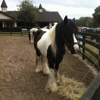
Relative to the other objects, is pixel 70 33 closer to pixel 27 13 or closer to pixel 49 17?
pixel 27 13

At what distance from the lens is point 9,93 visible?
12.7ft

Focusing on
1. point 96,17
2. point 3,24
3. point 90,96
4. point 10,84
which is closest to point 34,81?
point 10,84

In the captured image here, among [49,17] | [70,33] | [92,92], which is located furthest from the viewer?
[49,17]

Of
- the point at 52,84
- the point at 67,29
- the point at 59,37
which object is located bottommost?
the point at 52,84

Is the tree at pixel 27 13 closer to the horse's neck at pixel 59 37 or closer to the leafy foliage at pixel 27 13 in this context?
the leafy foliage at pixel 27 13

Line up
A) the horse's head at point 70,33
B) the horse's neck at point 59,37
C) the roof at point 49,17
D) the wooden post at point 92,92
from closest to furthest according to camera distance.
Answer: the wooden post at point 92,92, the horse's head at point 70,33, the horse's neck at point 59,37, the roof at point 49,17

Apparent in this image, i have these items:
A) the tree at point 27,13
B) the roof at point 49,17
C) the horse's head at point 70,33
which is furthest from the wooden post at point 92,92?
the roof at point 49,17

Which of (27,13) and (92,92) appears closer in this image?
(92,92)

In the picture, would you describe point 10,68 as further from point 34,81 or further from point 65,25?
point 65,25

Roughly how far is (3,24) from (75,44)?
38.9m


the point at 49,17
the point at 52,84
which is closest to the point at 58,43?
the point at 52,84

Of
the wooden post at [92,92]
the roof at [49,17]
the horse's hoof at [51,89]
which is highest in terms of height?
the roof at [49,17]

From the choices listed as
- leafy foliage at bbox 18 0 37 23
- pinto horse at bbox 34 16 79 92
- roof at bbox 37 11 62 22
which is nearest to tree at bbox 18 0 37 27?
leafy foliage at bbox 18 0 37 23

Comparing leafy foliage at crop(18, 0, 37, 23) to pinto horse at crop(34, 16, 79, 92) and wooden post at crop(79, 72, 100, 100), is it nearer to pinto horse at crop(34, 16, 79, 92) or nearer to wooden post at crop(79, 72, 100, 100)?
pinto horse at crop(34, 16, 79, 92)
